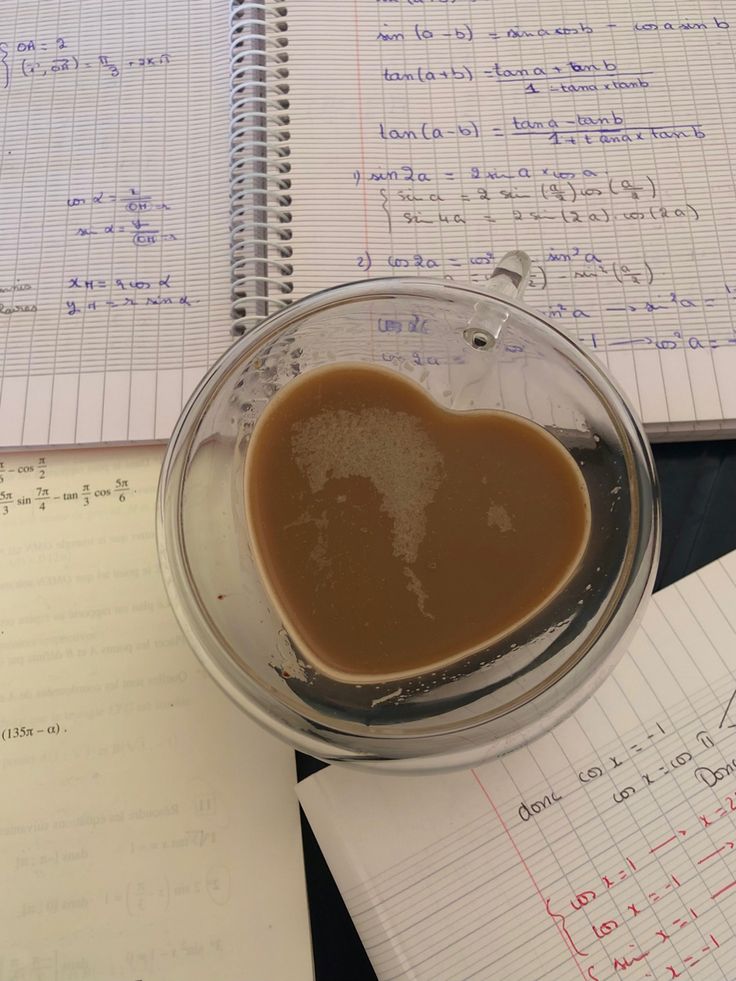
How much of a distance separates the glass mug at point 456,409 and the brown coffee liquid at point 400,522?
0.05 ft

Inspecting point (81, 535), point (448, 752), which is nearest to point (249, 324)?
point (81, 535)

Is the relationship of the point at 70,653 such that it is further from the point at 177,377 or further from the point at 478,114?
the point at 478,114

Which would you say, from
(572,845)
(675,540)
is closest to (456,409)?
(675,540)

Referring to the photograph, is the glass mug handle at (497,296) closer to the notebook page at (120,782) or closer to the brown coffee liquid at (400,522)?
the brown coffee liquid at (400,522)

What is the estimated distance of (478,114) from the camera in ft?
1.92

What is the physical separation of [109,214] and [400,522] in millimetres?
342

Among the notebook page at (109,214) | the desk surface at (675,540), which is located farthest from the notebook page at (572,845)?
the notebook page at (109,214)

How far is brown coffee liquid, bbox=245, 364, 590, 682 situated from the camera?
0.46 m

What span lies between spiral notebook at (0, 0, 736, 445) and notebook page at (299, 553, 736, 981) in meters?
0.21

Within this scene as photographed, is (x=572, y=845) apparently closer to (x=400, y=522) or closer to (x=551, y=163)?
(x=400, y=522)

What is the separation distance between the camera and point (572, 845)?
18.1 inches

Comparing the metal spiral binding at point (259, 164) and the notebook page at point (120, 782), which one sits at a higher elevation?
the metal spiral binding at point (259, 164)

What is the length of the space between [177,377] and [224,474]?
4.0 inches

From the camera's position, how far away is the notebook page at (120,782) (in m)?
0.46
